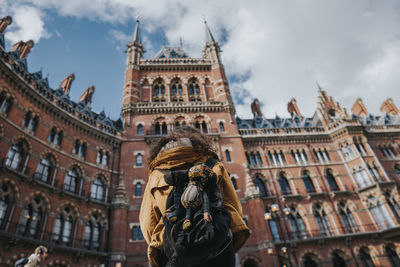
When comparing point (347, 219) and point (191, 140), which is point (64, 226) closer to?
point (191, 140)

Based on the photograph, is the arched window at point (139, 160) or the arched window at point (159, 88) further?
the arched window at point (159, 88)

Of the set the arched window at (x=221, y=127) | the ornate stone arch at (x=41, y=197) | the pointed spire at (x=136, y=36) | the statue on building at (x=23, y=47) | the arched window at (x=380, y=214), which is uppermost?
the pointed spire at (x=136, y=36)

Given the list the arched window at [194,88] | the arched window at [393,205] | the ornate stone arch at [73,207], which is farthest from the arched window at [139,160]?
the arched window at [393,205]

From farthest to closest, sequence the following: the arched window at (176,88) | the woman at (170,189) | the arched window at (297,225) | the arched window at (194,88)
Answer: the arched window at (194,88) < the arched window at (176,88) < the arched window at (297,225) < the woman at (170,189)

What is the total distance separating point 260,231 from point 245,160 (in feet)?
21.9

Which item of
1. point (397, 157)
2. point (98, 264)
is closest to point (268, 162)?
point (397, 157)

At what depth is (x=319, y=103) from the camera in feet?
97.9

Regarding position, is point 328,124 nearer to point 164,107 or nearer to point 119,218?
point 164,107

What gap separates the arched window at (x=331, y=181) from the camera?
949 inches

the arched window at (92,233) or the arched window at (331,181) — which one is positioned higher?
the arched window at (331,181)

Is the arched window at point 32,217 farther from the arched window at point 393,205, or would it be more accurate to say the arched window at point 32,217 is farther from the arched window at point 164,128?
the arched window at point 393,205

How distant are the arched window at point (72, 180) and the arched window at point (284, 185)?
18556 millimetres

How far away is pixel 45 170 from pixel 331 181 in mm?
25846

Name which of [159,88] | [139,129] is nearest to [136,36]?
[159,88]
